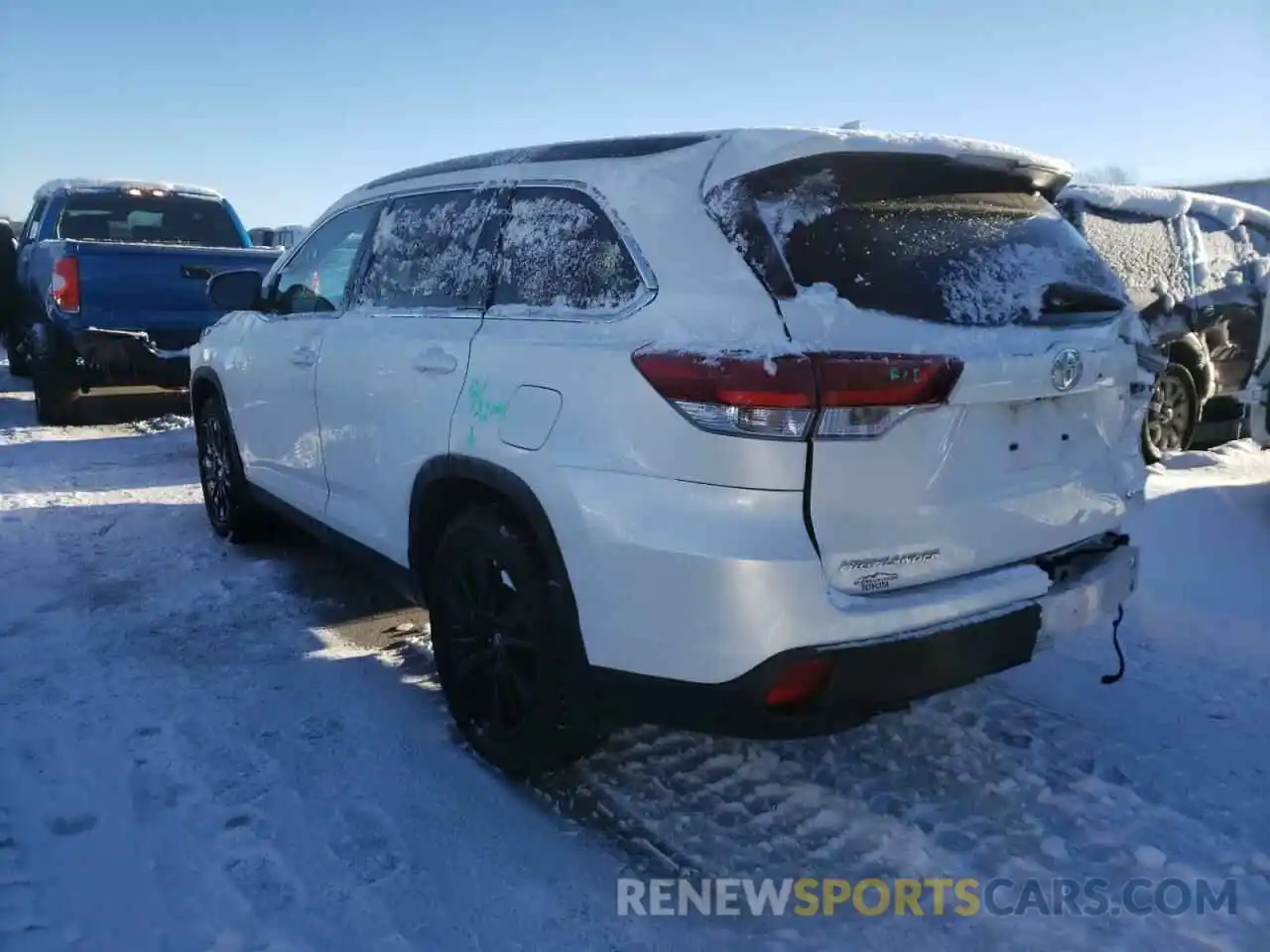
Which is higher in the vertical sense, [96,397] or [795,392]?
[795,392]

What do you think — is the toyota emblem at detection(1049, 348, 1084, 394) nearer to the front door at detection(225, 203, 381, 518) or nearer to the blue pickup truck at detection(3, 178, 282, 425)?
the front door at detection(225, 203, 381, 518)

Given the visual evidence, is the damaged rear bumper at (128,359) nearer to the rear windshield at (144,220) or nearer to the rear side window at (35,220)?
the rear windshield at (144,220)

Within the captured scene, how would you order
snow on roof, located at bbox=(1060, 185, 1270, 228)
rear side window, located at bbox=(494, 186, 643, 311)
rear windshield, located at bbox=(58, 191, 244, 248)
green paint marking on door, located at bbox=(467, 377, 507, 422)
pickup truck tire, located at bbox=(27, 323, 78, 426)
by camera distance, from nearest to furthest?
rear side window, located at bbox=(494, 186, 643, 311) < green paint marking on door, located at bbox=(467, 377, 507, 422) < snow on roof, located at bbox=(1060, 185, 1270, 228) < pickup truck tire, located at bbox=(27, 323, 78, 426) < rear windshield, located at bbox=(58, 191, 244, 248)

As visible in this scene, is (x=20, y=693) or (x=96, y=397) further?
(x=96, y=397)

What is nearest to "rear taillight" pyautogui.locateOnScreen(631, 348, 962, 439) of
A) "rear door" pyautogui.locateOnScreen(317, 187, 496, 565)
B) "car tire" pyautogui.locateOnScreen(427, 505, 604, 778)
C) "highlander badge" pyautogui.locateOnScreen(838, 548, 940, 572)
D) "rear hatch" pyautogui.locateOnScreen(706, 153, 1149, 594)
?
"rear hatch" pyautogui.locateOnScreen(706, 153, 1149, 594)

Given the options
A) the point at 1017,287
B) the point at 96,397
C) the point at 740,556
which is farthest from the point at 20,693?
the point at 96,397

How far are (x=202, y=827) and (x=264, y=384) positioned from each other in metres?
2.33

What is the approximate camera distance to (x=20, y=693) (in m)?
3.65

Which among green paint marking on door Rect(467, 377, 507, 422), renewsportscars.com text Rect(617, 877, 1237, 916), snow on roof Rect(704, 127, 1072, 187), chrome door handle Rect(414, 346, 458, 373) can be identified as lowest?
renewsportscars.com text Rect(617, 877, 1237, 916)

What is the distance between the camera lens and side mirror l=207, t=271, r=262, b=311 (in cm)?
470

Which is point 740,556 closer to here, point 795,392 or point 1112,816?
point 795,392

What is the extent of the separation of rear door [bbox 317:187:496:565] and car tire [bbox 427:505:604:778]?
345 millimetres

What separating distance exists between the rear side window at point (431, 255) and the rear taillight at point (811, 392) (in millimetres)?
1126

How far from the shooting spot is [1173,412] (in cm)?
729
